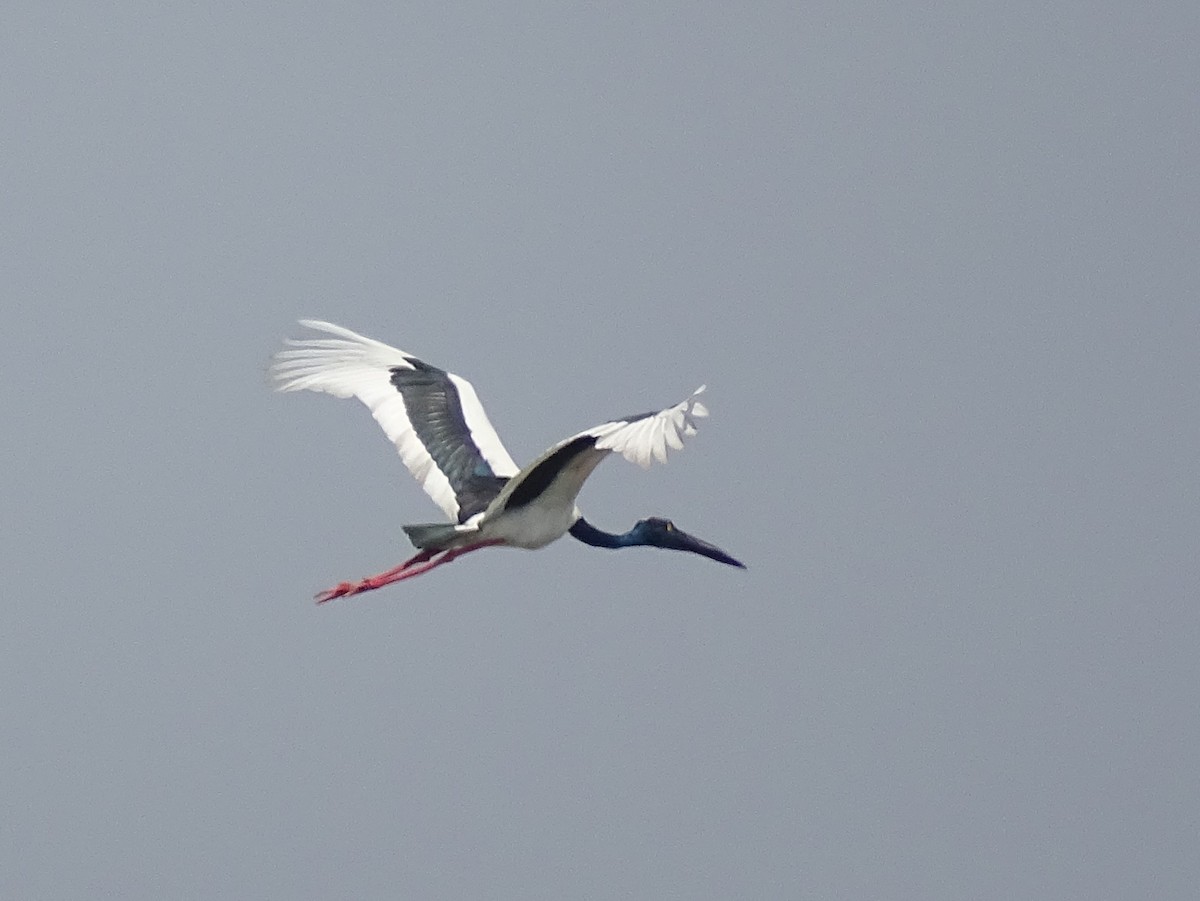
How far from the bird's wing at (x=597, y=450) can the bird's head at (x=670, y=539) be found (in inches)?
132

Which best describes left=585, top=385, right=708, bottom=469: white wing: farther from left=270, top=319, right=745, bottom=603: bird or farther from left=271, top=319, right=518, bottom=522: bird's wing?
left=271, top=319, right=518, bottom=522: bird's wing

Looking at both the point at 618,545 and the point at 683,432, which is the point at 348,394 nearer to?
the point at 618,545

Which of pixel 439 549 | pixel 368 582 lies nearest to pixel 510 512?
pixel 439 549

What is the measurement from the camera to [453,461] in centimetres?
2402

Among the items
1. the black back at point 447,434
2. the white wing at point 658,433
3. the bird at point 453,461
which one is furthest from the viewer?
the black back at point 447,434

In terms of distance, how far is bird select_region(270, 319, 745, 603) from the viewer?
21.9 m

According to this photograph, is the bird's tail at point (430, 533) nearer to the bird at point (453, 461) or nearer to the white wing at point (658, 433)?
the bird at point (453, 461)

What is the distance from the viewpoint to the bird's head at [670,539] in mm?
25672

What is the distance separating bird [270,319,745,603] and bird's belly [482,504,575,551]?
0.03ft

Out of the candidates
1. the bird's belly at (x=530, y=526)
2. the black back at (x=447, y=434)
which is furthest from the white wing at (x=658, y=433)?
the black back at (x=447, y=434)

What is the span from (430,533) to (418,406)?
3.04m

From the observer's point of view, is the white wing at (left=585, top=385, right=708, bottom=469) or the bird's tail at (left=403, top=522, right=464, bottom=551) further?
the bird's tail at (left=403, top=522, right=464, bottom=551)

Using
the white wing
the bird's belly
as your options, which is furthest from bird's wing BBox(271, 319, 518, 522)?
the white wing

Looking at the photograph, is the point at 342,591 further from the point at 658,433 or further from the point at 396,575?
the point at 658,433
